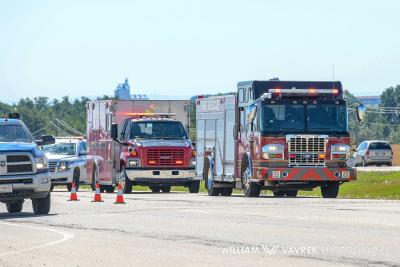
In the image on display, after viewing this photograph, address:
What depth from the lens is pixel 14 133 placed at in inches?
1022

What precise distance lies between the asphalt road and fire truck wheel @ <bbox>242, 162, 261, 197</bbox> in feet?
22.5

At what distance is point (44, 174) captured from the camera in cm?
2512

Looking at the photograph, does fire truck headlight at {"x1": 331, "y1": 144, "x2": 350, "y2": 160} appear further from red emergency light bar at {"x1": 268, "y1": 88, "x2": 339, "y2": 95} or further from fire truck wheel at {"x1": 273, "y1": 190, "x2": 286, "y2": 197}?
fire truck wheel at {"x1": 273, "y1": 190, "x2": 286, "y2": 197}

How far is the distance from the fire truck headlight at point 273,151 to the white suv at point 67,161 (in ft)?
48.5

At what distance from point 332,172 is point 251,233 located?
1560 cm

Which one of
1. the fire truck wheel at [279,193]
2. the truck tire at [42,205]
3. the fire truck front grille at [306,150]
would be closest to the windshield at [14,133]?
the truck tire at [42,205]

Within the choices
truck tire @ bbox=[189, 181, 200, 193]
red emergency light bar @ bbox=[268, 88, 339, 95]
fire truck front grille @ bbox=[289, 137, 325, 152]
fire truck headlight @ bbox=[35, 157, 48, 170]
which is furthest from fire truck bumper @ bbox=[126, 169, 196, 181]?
fire truck headlight @ bbox=[35, 157, 48, 170]

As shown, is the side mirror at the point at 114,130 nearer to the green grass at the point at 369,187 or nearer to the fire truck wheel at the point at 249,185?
the green grass at the point at 369,187

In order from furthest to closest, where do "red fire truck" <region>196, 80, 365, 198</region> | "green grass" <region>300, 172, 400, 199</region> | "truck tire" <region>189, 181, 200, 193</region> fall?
"green grass" <region>300, 172, 400, 199</region>
"truck tire" <region>189, 181, 200, 193</region>
"red fire truck" <region>196, 80, 365, 198</region>

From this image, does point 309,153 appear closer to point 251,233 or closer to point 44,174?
point 44,174

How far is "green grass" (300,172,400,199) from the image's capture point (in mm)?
43362

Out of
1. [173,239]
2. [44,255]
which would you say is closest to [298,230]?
[173,239]

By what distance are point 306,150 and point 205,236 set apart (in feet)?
51.8

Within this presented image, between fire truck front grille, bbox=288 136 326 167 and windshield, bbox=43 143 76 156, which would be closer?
fire truck front grille, bbox=288 136 326 167
